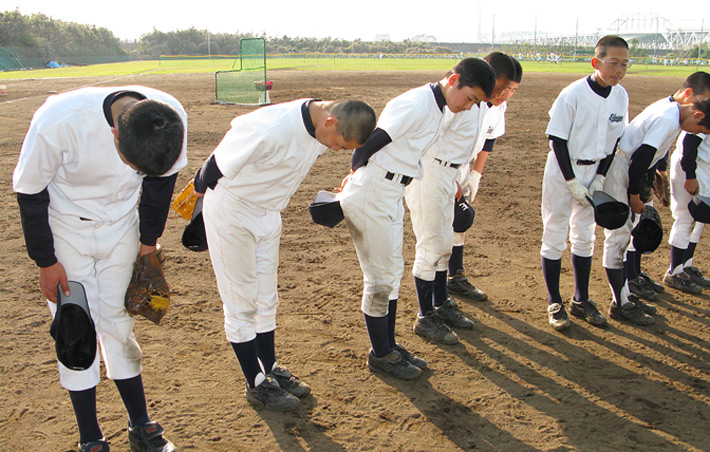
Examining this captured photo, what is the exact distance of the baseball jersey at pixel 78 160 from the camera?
258 cm

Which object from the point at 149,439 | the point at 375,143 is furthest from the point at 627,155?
the point at 149,439

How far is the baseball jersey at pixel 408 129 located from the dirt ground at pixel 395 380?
1530 millimetres

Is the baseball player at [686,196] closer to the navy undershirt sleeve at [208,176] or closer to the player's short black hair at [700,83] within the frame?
the player's short black hair at [700,83]

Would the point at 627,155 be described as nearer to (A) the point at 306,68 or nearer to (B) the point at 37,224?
(B) the point at 37,224

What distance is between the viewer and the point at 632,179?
4.66 m

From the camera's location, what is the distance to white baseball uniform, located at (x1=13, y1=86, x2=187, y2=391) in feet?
8.53

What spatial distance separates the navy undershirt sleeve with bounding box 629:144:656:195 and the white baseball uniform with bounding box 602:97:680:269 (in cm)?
7

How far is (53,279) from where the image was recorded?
2.76 m

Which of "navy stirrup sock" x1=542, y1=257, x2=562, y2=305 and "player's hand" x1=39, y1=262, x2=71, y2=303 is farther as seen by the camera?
"navy stirrup sock" x1=542, y1=257, x2=562, y2=305

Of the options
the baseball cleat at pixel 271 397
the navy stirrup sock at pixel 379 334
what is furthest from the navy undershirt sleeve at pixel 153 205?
the navy stirrup sock at pixel 379 334

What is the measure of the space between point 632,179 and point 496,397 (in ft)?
7.35

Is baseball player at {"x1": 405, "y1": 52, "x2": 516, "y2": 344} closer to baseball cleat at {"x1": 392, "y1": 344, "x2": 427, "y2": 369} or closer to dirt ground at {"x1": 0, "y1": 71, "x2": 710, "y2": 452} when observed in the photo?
dirt ground at {"x1": 0, "y1": 71, "x2": 710, "y2": 452}

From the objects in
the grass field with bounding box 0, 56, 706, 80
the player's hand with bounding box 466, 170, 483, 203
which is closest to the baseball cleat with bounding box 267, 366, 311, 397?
the player's hand with bounding box 466, 170, 483, 203

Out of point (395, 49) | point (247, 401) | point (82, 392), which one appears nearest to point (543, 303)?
point (247, 401)
